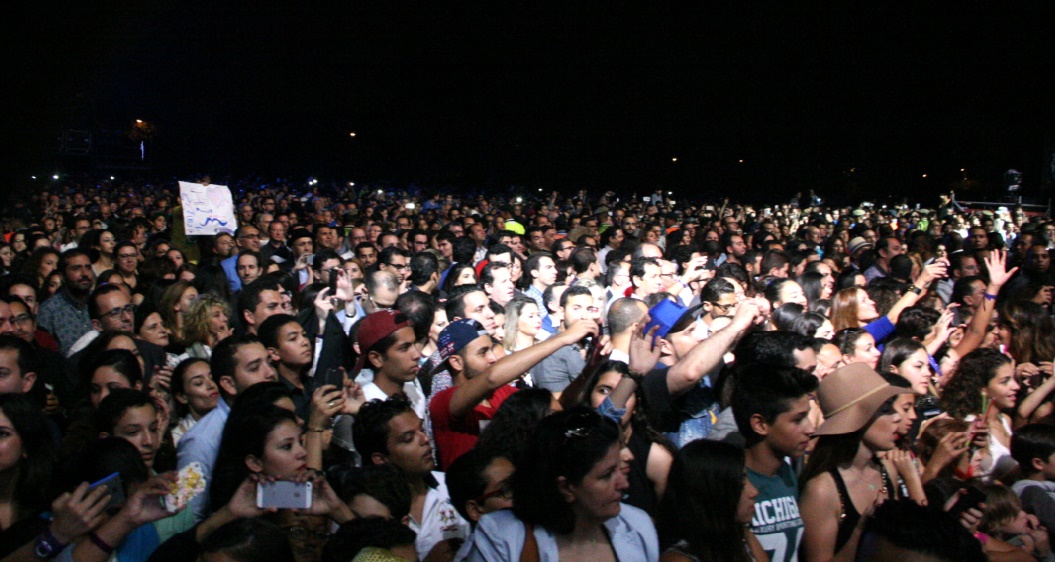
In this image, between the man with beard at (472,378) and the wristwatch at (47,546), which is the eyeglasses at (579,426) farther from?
the wristwatch at (47,546)

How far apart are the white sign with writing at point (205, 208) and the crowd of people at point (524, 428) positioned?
292cm

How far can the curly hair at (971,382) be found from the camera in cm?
489

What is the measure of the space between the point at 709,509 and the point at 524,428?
3.00 ft

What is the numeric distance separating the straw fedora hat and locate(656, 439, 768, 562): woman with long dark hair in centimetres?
66

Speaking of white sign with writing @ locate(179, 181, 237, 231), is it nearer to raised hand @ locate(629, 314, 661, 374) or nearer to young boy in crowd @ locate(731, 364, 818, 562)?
raised hand @ locate(629, 314, 661, 374)

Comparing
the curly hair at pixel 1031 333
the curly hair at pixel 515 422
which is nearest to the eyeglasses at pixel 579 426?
the curly hair at pixel 515 422

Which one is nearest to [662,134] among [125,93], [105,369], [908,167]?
[908,167]

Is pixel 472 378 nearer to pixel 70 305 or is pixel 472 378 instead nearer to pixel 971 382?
pixel 971 382

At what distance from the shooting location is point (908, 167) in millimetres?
35156

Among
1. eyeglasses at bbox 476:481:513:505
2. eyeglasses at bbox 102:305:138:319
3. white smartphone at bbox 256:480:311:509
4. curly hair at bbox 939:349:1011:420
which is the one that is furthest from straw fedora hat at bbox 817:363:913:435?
eyeglasses at bbox 102:305:138:319

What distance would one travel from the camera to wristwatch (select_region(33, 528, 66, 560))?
101 inches

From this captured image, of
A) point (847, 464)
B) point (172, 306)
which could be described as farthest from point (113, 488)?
point (172, 306)

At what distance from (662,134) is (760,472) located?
35.5 metres

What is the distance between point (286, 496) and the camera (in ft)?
9.43
